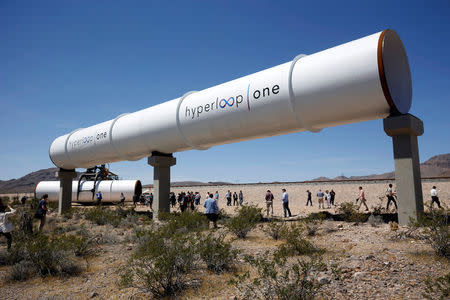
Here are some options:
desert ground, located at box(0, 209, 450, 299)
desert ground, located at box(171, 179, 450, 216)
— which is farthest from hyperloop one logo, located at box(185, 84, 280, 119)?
desert ground, located at box(171, 179, 450, 216)

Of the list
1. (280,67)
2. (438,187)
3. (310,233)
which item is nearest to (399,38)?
(280,67)

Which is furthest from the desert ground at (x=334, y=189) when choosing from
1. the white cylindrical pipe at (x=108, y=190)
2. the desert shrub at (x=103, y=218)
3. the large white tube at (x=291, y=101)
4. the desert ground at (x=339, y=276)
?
the desert ground at (x=339, y=276)

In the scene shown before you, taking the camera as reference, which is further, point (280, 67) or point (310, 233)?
point (280, 67)

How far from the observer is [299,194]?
1257 inches

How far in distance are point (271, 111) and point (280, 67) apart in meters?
1.62

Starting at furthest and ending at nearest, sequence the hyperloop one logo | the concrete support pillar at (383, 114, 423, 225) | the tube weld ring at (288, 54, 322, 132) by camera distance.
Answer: the hyperloop one logo
the tube weld ring at (288, 54, 322, 132)
the concrete support pillar at (383, 114, 423, 225)

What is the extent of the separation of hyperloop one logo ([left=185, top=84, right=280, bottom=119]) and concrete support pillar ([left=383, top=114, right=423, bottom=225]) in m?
3.70

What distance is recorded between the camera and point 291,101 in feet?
30.8

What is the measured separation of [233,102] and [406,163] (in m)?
5.86

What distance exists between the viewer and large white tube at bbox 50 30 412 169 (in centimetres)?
820

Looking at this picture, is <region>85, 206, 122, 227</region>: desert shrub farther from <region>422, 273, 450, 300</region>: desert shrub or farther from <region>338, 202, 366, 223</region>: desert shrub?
<region>422, 273, 450, 300</region>: desert shrub

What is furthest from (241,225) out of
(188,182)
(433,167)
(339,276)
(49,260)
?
(433,167)

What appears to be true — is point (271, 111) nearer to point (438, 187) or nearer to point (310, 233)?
point (310, 233)

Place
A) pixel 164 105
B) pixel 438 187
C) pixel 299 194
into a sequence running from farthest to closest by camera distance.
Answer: pixel 299 194 → pixel 438 187 → pixel 164 105
